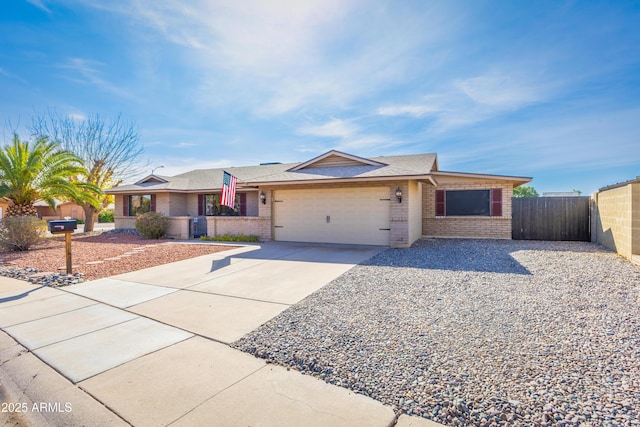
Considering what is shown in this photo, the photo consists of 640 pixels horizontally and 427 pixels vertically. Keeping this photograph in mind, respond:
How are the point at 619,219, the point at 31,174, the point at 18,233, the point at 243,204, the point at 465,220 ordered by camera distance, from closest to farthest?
the point at 619,219
the point at 18,233
the point at 31,174
the point at 465,220
the point at 243,204

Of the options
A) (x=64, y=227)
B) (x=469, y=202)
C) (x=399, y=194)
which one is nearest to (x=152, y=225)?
(x=64, y=227)

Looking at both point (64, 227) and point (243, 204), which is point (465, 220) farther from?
point (64, 227)

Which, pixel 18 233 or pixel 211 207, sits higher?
pixel 211 207

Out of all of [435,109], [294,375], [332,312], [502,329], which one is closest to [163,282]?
[332,312]

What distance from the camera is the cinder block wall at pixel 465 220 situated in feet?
43.0

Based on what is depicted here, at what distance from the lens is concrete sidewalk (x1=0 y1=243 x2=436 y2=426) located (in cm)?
235

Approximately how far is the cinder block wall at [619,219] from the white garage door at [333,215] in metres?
6.73

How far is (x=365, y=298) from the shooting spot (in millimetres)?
5145

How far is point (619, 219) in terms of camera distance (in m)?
9.19

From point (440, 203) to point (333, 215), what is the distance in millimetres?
5359

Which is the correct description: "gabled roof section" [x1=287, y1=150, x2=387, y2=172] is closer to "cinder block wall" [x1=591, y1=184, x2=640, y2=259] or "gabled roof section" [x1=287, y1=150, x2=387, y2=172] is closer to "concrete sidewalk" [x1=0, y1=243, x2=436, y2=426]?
"concrete sidewalk" [x1=0, y1=243, x2=436, y2=426]

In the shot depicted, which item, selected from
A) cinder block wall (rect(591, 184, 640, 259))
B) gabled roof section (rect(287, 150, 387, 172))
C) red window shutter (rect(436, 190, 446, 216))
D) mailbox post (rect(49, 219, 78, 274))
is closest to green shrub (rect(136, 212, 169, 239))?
gabled roof section (rect(287, 150, 387, 172))

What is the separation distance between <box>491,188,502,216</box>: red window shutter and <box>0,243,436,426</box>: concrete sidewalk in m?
10.3

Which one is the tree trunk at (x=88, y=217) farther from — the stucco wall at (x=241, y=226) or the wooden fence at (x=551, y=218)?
the wooden fence at (x=551, y=218)
